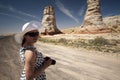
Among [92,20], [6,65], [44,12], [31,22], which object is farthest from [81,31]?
[31,22]

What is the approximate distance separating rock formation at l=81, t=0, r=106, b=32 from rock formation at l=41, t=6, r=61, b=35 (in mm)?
10130

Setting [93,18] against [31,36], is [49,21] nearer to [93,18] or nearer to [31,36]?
[93,18]

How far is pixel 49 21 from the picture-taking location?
43844 millimetres

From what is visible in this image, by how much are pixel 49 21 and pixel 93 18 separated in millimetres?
13901

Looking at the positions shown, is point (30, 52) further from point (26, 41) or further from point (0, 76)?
point (0, 76)

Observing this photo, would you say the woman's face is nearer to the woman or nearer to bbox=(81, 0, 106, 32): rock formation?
the woman

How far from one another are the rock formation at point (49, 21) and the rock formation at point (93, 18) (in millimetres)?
10130

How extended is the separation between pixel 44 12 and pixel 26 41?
4374cm

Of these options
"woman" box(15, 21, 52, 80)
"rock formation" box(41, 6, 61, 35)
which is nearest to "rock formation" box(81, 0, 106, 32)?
"rock formation" box(41, 6, 61, 35)

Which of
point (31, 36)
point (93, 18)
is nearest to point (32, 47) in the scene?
point (31, 36)

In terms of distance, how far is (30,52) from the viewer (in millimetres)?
2229

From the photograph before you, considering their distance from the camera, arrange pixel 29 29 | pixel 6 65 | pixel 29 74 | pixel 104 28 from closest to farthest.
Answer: pixel 29 74 < pixel 29 29 < pixel 6 65 < pixel 104 28

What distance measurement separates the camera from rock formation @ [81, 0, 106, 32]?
32406mm

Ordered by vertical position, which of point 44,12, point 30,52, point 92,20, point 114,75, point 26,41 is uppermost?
point 44,12
